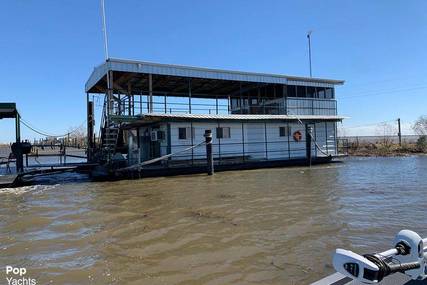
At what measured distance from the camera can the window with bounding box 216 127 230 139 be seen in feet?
80.9

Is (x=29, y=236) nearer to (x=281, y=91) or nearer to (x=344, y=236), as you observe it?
(x=344, y=236)

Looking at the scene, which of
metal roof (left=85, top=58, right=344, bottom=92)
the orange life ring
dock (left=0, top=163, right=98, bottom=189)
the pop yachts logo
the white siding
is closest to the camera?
the pop yachts logo

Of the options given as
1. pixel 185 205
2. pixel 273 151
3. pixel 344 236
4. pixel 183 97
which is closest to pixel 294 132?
pixel 273 151

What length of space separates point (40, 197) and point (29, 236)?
6.36 meters

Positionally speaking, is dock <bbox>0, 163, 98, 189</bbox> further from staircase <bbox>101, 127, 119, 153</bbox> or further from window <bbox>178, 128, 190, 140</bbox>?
window <bbox>178, 128, 190, 140</bbox>

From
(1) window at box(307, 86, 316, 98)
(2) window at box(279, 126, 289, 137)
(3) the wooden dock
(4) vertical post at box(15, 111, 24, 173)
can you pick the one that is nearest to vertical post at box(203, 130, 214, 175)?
(2) window at box(279, 126, 289, 137)

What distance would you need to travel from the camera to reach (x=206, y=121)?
23.8 metres

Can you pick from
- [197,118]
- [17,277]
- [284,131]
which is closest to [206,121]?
[197,118]

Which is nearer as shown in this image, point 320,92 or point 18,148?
point 18,148

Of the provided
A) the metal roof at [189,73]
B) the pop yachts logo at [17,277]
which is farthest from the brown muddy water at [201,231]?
the metal roof at [189,73]

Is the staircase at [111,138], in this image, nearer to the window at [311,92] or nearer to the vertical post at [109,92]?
the vertical post at [109,92]

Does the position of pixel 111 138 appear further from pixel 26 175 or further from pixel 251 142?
pixel 251 142

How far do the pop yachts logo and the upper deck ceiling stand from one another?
53.0 ft

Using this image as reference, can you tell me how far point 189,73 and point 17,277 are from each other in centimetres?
1927
